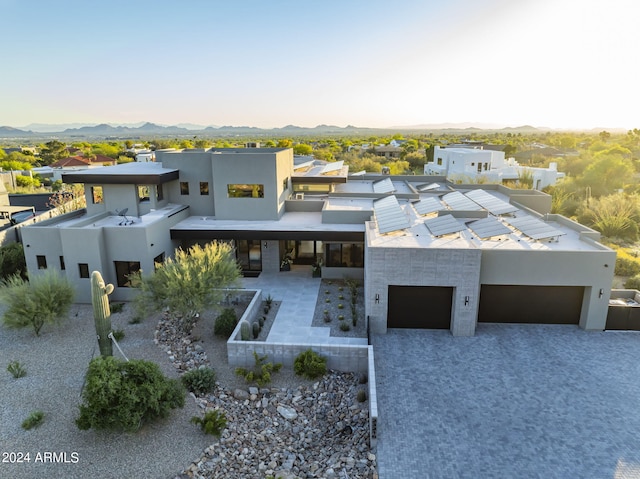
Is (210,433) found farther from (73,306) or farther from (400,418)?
(73,306)

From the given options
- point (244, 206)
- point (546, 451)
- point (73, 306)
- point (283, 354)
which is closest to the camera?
point (546, 451)

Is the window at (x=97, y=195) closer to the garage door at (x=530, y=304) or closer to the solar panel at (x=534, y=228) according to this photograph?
the garage door at (x=530, y=304)

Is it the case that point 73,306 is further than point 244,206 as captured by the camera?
No

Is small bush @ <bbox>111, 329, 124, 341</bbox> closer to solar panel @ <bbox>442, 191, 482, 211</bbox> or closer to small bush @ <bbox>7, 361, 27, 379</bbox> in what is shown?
small bush @ <bbox>7, 361, 27, 379</bbox>

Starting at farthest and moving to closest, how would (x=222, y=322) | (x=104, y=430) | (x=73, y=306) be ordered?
1. (x=73, y=306)
2. (x=222, y=322)
3. (x=104, y=430)

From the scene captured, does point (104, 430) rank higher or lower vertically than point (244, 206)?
lower

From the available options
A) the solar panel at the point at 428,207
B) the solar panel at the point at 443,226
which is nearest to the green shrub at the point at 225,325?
the solar panel at the point at 443,226

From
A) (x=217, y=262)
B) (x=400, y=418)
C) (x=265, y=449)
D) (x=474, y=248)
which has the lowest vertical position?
(x=265, y=449)

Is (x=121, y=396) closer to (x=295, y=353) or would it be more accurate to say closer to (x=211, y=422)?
(x=211, y=422)

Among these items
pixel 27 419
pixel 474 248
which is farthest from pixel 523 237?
pixel 27 419
